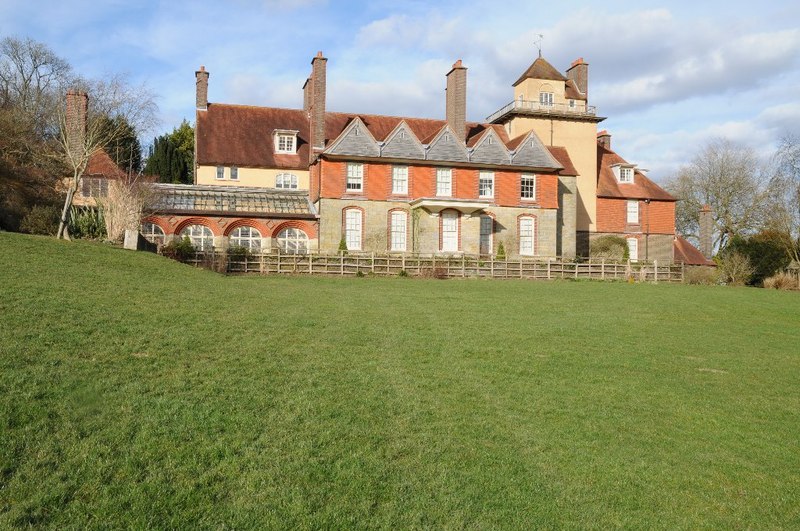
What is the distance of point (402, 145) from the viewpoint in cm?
4000

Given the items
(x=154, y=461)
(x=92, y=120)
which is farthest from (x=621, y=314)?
(x=92, y=120)

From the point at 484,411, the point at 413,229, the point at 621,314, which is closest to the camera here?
the point at 484,411

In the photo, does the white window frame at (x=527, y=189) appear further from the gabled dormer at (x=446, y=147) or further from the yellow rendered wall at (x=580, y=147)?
the yellow rendered wall at (x=580, y=147)

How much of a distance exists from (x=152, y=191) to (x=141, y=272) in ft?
61.1

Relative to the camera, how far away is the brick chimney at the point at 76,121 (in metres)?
25.0

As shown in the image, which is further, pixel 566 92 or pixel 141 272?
pixel 566 92

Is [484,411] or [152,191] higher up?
[152,191]

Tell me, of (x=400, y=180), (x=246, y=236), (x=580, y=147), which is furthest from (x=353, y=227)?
(x=580, y=147)

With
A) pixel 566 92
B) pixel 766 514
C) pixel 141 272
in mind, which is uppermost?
pixel 566 92

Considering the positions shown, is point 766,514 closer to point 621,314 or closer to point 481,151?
point 621,314

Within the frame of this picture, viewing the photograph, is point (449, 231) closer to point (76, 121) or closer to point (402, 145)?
point (402, 145)

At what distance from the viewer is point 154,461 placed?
6.68 m

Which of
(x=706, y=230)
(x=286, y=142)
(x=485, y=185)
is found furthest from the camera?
(x=706, y=230)

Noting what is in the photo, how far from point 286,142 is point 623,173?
23.8m
